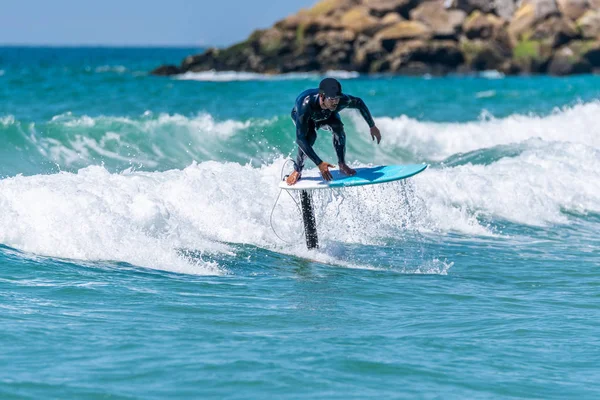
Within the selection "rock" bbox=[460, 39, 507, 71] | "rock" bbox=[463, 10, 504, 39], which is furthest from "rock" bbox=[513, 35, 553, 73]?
A: "rock" bbox=[463, 10, 504, 39]

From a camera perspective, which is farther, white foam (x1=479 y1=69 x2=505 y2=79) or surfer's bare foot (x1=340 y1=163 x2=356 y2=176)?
white foam (x1=479 y1=69 x2=505 y2=79)

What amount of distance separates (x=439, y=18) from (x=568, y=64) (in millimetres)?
11215

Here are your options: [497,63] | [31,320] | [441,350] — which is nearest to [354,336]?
[441,350]

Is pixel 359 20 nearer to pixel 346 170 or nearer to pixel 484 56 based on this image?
pixel 484 56

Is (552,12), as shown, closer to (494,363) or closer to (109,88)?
(109,88)

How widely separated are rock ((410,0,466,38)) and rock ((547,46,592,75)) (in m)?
7.80

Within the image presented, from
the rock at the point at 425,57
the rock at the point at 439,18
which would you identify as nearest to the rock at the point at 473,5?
the rock at the point at 439,18

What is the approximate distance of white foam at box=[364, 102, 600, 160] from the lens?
84.8ft

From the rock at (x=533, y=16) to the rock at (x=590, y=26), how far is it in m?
1.98

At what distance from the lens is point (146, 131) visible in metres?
24.2

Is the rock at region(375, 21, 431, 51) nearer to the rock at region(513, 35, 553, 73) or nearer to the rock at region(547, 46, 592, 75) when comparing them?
the rock at region(513, 35, 553, 73)

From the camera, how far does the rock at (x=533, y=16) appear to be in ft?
228

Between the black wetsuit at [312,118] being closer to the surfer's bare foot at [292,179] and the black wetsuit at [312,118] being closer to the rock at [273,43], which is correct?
the surfer's bare foot at [292,179]

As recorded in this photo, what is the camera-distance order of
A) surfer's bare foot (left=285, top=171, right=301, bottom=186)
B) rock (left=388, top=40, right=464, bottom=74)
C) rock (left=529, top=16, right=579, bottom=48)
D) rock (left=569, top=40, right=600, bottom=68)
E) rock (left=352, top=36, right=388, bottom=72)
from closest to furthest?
surfer's bare foot (left=285, top=171, right=301, bottom=186), rock (left=569, top=40, right=600, bottom=68), rock (left=529, top=16, right=579, bottom=48), rock (left=388, top=40, right=464, bottom=74), rock (left=352, top=36, right=388, bottom=72)
